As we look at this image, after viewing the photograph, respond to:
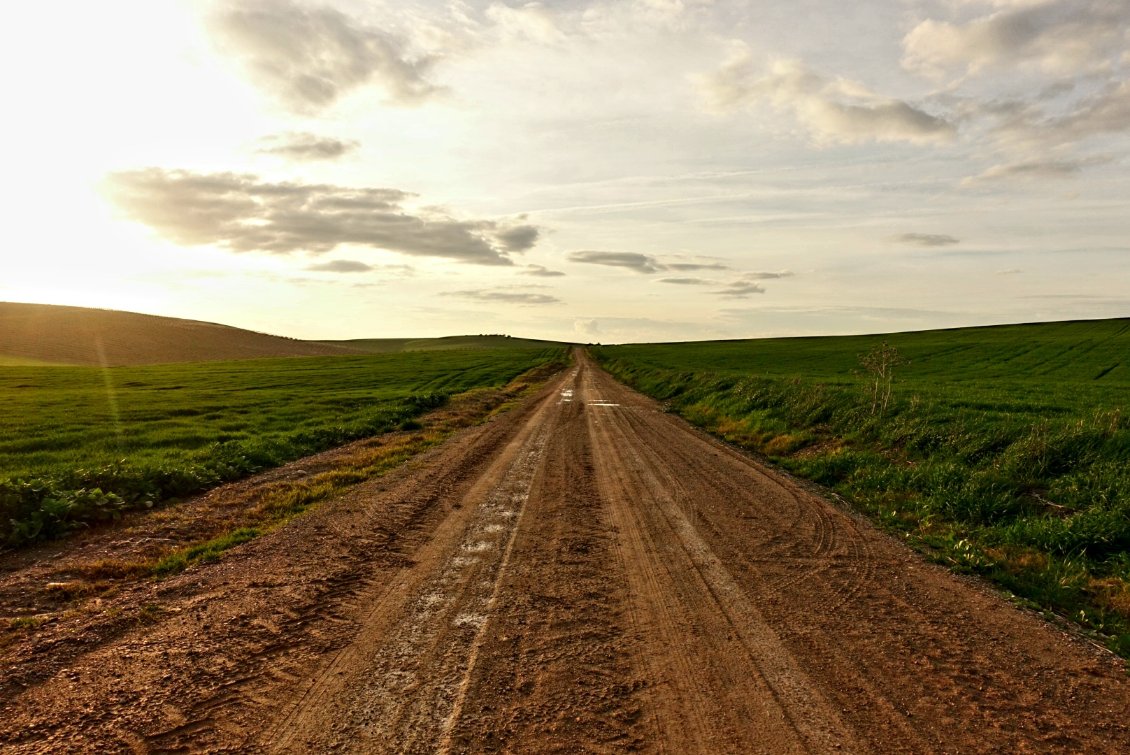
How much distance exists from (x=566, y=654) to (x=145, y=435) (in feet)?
61.2

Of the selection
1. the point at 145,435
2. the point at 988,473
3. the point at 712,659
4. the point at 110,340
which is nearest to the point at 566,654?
the point at 712,659

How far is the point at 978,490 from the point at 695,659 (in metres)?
8.42

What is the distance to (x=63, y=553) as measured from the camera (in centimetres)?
909

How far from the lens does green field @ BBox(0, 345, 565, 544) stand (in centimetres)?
1087

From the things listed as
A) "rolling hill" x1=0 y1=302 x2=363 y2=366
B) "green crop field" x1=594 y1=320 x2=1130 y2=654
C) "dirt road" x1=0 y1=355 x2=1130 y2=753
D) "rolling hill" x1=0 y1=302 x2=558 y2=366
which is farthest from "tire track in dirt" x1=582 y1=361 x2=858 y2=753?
"rolling hill" x1=0 y1=302 x2=363 y2=366

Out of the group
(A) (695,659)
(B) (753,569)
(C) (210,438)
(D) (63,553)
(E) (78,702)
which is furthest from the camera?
(C) (210,438)

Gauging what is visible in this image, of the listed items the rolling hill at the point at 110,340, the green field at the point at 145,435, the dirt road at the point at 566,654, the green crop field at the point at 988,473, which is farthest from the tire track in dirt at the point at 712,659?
the rolling hill at the point at 110,340

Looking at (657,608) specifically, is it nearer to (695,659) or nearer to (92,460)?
(695,659)

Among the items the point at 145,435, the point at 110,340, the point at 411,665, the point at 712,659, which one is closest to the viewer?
the point at 411,665

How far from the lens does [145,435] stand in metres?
19.1

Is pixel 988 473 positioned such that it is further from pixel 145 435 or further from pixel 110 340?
pixel 110 340

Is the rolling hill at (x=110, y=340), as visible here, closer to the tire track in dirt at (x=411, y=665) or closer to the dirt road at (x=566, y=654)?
the dirt road at (x=566, y=654)

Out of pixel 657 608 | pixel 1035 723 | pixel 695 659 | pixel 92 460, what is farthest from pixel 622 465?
pixel 92 460

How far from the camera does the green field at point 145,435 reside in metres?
10.9
